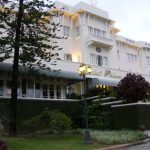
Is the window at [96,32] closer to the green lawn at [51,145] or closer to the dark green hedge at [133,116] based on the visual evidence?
the dark green hedge at [133,116]

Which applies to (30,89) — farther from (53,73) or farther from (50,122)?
(50,122)

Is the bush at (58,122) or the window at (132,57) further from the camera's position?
the window at (132,57)

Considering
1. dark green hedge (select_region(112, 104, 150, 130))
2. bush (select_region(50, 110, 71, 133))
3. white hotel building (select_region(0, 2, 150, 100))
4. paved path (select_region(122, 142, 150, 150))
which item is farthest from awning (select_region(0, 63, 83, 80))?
paved path (select_region(122, 142, 150, 150))

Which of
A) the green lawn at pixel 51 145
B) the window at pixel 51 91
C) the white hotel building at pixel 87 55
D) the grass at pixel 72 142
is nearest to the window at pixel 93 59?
the white hotel building at pixel 87 55

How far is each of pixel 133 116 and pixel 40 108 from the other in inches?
276

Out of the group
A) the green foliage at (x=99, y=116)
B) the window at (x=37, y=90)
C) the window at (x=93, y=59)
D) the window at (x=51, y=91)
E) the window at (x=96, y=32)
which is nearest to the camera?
the green foliage at (x=99, y=116)

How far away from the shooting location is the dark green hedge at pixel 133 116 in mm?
24297

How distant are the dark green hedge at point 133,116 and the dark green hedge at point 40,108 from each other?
387cm

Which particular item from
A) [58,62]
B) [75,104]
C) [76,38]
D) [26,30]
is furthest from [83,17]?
[26,30]

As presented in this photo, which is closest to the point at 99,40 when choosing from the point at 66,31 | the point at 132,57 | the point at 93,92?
the point at 66,31

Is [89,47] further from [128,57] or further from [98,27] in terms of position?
[128,57]

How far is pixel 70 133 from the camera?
949 inches

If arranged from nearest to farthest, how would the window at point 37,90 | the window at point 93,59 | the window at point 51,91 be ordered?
the window at point 37,90, the window at point 51,91, the window at point 93,59

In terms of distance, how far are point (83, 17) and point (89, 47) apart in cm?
355
